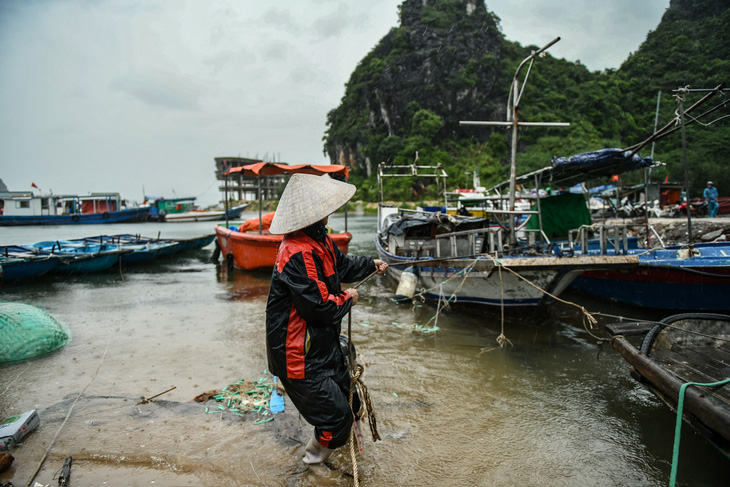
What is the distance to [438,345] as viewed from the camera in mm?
5844

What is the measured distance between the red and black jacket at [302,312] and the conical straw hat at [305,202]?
0.09 meters

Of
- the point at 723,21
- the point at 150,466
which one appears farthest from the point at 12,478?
the point at 723,21

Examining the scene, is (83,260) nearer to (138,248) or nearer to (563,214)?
(138,248)

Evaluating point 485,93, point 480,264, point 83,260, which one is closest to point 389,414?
point 480,264

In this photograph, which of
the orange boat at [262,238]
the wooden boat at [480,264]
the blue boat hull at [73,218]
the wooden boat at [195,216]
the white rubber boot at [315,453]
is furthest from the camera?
the wooden boat at [195,216]

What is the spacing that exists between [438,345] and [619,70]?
216ft

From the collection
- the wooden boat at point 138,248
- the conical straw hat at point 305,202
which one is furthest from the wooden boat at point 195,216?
the conical straw hat at point 305,202

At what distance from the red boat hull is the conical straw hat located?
315 inches

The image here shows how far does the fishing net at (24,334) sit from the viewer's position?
15.9ft

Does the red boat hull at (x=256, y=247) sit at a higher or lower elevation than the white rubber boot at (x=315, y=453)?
higher

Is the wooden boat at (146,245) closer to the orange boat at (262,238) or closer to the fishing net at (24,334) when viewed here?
the orange boat at (262,238)

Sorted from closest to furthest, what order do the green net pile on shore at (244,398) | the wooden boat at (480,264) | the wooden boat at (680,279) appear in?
the green net pile on shore at (244,398), the wooden boat at (480,264), the wooden boat at (680,279)

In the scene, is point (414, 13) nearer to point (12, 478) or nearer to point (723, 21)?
point (723, 21)

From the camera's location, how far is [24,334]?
16.5 feet
